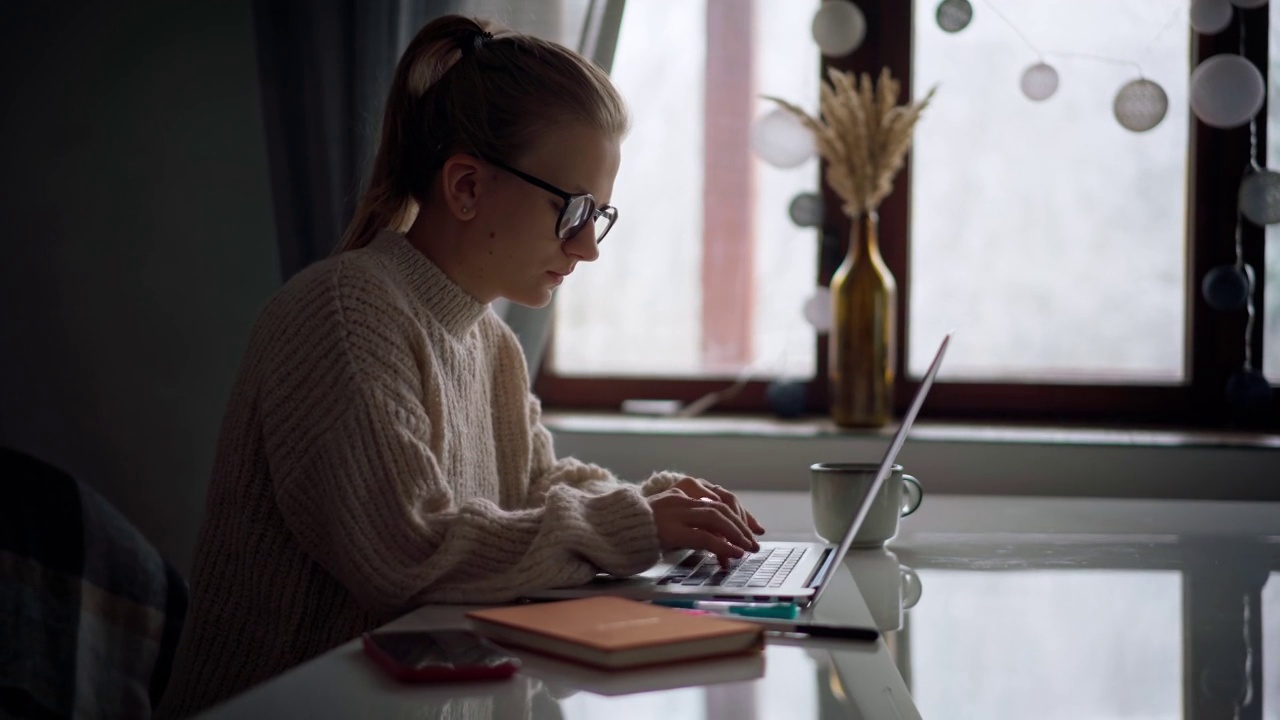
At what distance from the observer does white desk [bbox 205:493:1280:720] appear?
66cm

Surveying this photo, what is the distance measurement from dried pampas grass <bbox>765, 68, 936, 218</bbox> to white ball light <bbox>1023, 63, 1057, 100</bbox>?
0.18m

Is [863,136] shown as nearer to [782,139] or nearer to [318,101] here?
[782,139]

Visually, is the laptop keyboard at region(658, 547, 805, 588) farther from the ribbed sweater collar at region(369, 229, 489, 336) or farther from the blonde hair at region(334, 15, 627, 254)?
the blonde hair at region(334, 15, 627, 254)

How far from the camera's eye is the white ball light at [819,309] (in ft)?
7.45

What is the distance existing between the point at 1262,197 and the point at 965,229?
1.73 feet

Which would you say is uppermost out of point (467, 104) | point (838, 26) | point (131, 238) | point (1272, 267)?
point (838, 26)

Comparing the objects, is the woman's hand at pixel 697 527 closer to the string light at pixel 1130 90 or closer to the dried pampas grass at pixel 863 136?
the dried pampas grass at pixel 863 136

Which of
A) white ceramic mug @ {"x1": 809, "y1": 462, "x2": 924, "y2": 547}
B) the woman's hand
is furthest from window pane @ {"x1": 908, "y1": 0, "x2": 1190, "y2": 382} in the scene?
the woman's hand

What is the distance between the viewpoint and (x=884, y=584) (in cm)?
108

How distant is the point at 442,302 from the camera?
124 cm

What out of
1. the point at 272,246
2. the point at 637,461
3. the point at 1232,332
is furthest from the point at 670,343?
the point at 1232,332

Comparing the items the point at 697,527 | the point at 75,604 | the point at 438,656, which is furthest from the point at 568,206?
the point at 75,604

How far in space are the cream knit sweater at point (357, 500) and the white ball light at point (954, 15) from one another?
1.23 meters

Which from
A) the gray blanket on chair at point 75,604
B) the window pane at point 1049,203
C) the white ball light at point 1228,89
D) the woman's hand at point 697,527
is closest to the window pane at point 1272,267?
the window pane at point 1049,203
